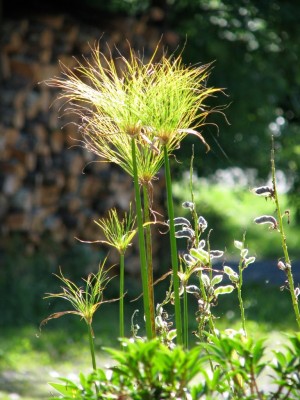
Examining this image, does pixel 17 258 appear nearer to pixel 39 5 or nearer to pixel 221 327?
pixel 221 327

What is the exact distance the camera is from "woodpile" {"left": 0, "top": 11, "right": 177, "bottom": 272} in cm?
567

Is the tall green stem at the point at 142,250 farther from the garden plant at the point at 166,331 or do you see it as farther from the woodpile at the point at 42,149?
the woodpile at the point at 42,149

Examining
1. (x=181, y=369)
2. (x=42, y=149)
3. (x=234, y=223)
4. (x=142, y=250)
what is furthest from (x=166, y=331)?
(x=234, y=223)

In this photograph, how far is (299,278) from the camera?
7.39 metres

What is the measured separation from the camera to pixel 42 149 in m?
5.84

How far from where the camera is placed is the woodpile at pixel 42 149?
567 centimetres

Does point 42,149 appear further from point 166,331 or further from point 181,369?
point 181,369

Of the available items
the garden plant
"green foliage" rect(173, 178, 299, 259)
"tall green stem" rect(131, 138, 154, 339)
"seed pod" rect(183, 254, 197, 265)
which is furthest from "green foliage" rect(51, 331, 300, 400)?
"green foliage" rect(173, 178, 299, 259)

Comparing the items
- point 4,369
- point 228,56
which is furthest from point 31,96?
point 4,369

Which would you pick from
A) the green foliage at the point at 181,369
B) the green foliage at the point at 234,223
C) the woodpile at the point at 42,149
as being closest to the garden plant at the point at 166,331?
the green foliage at the point at 181,369

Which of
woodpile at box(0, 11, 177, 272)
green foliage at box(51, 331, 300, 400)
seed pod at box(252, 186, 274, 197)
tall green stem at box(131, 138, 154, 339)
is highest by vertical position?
woodpile at box(0, 11, 177, 272)

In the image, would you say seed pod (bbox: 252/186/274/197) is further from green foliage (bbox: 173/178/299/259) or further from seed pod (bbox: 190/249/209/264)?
green foliage (bbox: 173/178/299/259)

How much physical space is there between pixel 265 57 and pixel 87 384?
5641 mm

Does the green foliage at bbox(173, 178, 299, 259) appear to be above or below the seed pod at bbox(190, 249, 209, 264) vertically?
above
